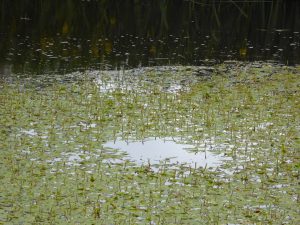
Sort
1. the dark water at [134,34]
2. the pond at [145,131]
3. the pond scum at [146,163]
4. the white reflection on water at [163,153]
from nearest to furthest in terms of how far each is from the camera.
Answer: the pond scum at [146,163] → the pond at [145,131] → the white reflection on water at [163,153] → the dark water at [134,34]

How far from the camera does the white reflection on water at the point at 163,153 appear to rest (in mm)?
7750

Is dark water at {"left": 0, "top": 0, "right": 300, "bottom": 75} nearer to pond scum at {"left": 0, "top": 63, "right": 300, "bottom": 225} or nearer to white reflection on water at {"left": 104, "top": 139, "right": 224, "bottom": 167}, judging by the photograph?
pond scum at {"left": 0, "top": 63, "right": 300, "bottom": 225}

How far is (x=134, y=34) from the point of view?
19.0 metres

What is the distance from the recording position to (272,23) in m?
24.6

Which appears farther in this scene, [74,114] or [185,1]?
[185,1]

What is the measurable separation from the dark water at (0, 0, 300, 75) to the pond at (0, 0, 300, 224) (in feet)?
0.36

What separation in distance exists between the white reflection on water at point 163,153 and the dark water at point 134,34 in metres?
5.23

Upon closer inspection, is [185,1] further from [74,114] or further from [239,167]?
[239,167]

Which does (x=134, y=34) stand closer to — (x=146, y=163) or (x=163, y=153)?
(x=163, y=153)

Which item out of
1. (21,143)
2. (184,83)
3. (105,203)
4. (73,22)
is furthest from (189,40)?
(105,203)

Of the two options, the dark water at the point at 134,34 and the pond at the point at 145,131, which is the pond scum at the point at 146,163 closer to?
the pond at the point at 145,131

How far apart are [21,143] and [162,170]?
2106mm

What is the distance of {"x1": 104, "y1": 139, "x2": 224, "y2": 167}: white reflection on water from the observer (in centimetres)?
775

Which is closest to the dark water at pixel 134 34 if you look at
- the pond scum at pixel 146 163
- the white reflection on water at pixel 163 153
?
the pond scum at pixel 146 163
